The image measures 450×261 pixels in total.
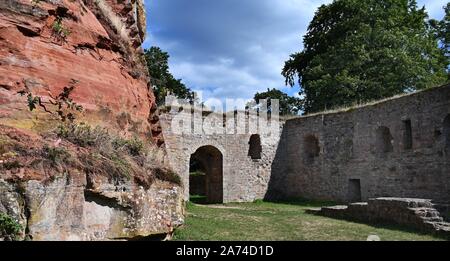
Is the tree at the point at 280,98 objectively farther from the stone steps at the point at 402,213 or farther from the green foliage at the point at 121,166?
the green foliage at the point at 121,166

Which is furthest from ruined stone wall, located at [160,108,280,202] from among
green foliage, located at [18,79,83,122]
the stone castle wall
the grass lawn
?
green foliage, located at [18,79,83,122]

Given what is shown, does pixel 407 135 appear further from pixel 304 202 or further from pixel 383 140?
pixel 304 202

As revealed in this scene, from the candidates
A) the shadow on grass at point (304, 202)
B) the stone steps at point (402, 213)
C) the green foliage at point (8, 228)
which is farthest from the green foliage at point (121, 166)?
the shadow on grass at point (304, 202)

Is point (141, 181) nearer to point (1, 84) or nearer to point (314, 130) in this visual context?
point (1, 84)

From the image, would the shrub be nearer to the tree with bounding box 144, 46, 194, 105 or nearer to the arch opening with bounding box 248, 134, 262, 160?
the arch opening with bounding box 248, 134, 262, 160

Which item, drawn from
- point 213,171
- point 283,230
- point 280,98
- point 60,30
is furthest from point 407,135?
point 280,98

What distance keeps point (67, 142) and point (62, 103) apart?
0.55 m

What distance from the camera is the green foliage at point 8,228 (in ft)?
9.98

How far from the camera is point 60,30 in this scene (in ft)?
14.8

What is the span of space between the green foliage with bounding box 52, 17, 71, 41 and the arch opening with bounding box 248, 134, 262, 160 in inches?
→ 635

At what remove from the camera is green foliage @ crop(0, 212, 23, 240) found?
3.04 metres

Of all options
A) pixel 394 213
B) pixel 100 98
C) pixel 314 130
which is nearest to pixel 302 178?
pixel 314 130

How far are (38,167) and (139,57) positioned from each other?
11.0 ft

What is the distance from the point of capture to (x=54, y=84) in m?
4.26
